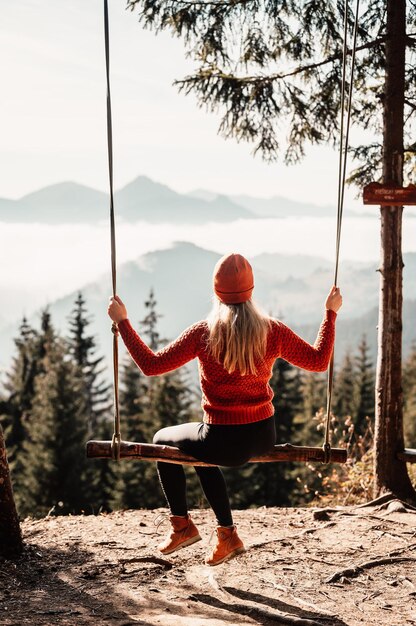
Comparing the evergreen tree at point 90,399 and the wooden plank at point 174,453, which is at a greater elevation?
the wooden plank at point 174,453

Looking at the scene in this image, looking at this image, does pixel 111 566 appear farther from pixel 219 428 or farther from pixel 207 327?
pixel 207 327

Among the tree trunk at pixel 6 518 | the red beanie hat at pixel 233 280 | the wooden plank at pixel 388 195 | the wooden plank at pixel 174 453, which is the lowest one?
the tree trunk at pixel 6 518

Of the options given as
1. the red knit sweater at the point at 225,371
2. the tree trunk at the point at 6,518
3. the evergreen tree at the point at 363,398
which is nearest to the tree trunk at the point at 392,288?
the red knit sweater at the point at 225,371

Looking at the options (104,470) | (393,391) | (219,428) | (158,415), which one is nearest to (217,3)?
(393,391)

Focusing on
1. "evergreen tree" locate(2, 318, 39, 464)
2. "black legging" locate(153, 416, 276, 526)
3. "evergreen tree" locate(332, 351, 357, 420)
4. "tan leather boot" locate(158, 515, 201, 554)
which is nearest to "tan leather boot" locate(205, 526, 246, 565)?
"black legging" locate(153, 416, 276, 526)

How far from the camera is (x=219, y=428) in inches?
162

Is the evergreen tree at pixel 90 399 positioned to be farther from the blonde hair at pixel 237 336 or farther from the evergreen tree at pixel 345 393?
the blonde hair at pixel 237 336

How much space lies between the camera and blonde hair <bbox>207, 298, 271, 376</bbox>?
3953 millimetres

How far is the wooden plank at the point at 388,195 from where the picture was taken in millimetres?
6824

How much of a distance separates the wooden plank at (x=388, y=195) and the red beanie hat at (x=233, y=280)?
127 inches

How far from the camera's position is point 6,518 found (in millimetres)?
5316

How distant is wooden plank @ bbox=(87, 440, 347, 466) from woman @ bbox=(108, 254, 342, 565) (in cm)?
7

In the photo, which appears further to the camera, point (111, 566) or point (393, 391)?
point (393, 391)

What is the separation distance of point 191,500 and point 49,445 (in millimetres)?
6371
